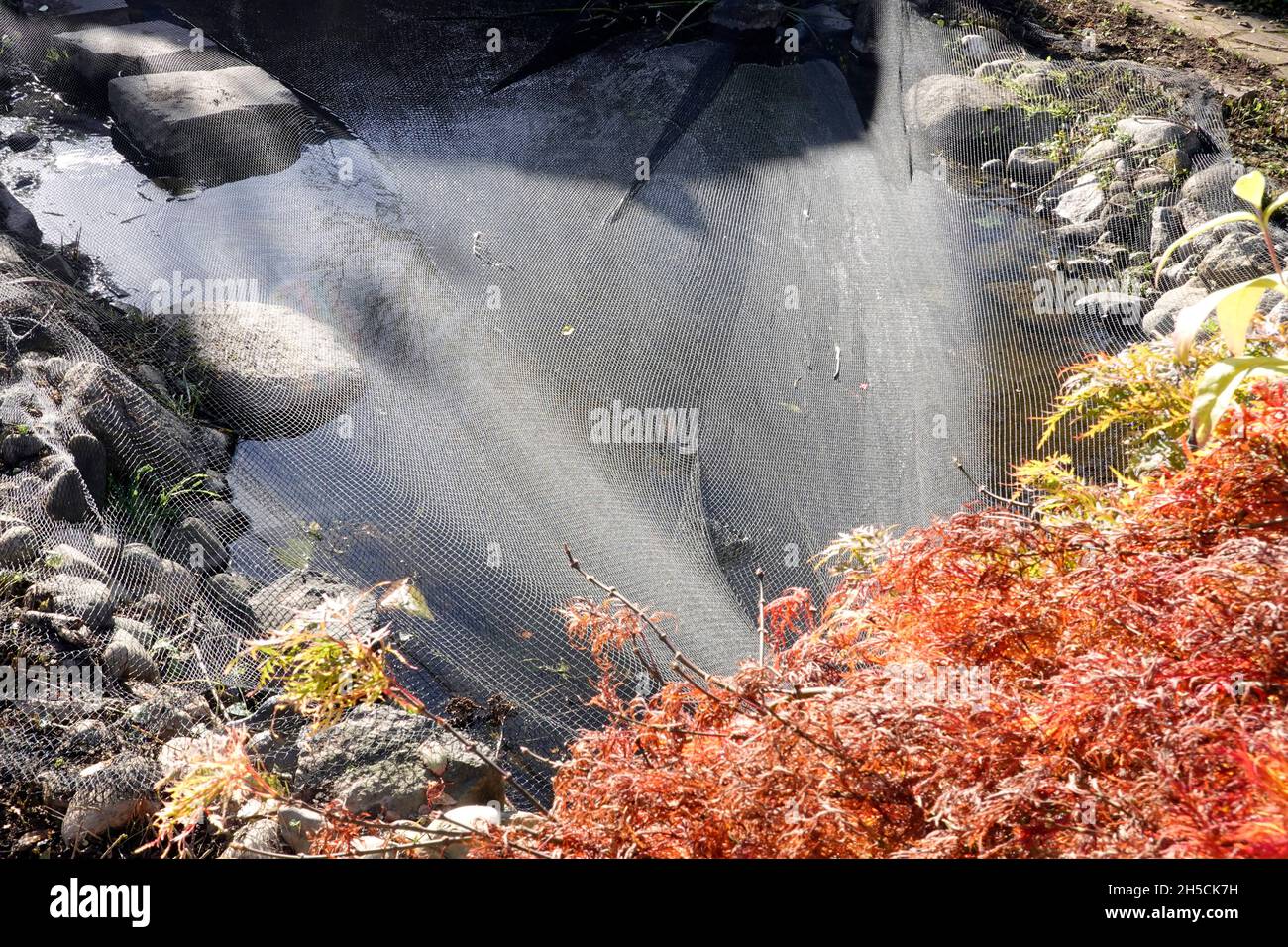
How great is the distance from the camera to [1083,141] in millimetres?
5363

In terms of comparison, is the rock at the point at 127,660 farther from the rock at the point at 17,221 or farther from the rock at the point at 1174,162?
the rock at the point at 1174,162

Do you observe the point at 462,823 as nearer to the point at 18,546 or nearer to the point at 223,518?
the point at 18,546

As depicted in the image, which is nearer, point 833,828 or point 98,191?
point 833,828

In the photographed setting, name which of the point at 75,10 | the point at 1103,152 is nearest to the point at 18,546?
the point at 1103,152

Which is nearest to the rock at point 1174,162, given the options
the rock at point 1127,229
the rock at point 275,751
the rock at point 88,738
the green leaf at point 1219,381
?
the rock at point 1127,229

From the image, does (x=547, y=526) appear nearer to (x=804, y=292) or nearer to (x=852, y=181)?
(x=804, y=292)

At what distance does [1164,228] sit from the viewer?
4723mm

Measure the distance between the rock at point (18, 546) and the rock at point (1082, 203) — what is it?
503cm

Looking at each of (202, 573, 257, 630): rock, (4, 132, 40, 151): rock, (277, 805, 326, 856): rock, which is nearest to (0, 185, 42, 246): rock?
(4, 132, 40, 151): rock

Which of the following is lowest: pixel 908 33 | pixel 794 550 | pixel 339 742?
pixel 339 742

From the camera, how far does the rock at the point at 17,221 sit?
14.6 feet

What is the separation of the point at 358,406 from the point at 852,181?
2.96m

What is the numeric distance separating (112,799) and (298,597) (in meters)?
0.90
